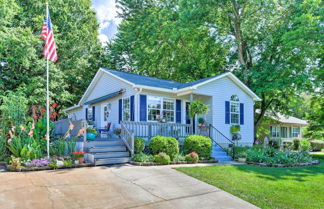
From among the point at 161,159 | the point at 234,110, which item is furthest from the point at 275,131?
the point at 161,159

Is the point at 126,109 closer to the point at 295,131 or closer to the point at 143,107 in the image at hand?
the point at 143,107

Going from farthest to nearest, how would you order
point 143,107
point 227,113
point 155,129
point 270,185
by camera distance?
1. point 227,113
2. point 143,107
3. point 155,129
4. point 270,185

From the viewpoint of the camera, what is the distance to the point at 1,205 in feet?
15.7

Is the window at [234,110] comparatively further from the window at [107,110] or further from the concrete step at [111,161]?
the concrete step at [111,161]

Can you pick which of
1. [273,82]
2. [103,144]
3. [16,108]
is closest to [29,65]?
[16,108]

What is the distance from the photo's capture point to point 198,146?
11125mm

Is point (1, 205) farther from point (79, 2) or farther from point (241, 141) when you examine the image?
point (79, 2)

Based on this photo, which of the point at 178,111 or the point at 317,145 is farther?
the point at 317,145

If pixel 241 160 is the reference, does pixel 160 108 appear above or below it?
above

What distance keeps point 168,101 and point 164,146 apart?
153 inches

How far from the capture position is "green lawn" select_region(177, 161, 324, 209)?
18.5ft

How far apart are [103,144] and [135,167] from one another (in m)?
2.25

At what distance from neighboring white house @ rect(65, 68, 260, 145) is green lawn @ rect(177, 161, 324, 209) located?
16.2 ft

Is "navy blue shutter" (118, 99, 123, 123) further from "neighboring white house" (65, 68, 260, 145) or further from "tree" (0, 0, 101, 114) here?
"tree" (0, 0, 101, 114)
